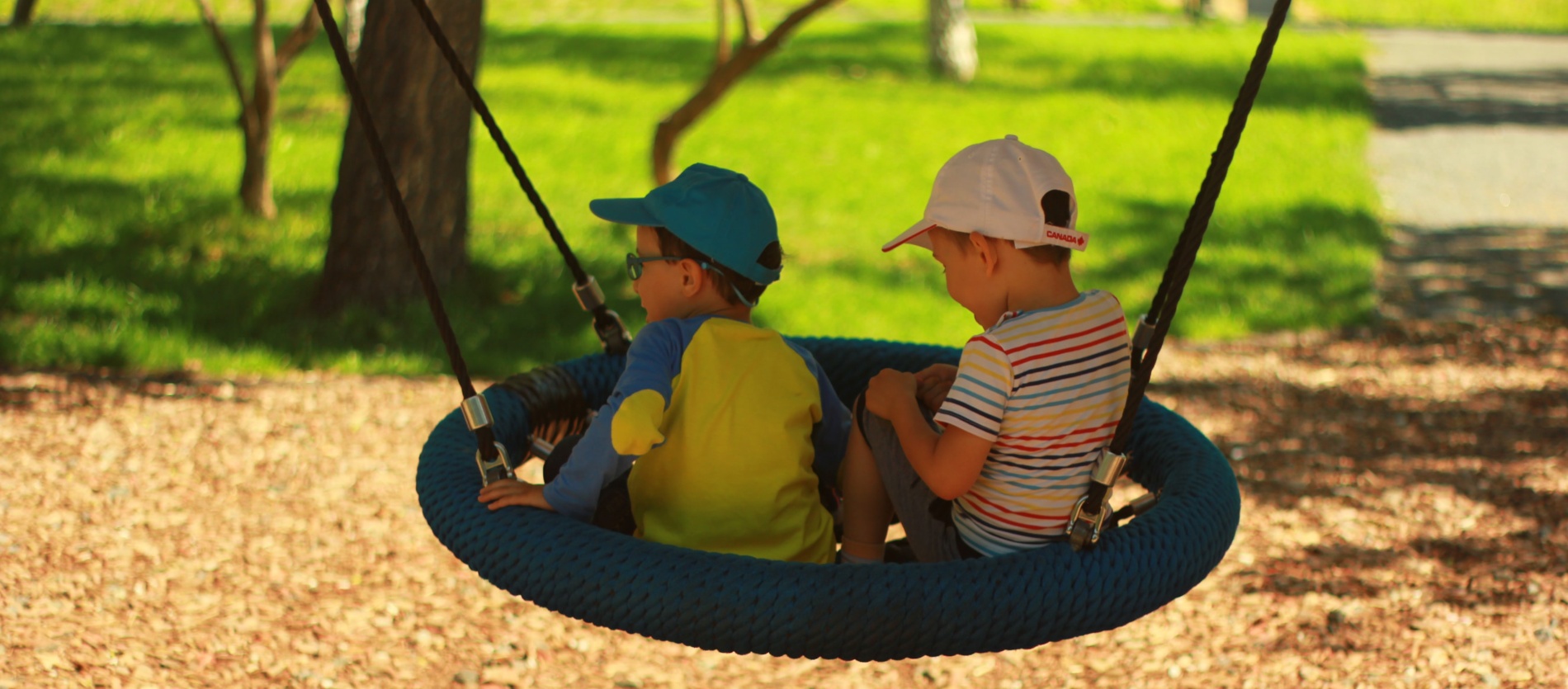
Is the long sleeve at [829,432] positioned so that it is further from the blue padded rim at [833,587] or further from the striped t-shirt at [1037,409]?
the blue padded rim at [833,587]

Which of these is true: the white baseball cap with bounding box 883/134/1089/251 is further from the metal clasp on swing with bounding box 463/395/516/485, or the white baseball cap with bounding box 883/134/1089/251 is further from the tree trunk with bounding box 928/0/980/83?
the tree trunk with bounding box 928/0/980/83

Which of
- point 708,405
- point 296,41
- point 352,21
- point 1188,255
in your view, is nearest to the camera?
point 1188,255

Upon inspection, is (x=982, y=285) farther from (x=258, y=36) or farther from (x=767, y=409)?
(x=258, y=36)

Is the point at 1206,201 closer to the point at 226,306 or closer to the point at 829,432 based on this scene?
the point at 829,432

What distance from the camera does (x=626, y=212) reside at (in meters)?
2.54

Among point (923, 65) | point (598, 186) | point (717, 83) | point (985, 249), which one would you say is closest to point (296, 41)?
point (717, 83)

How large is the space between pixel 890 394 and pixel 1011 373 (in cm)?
26

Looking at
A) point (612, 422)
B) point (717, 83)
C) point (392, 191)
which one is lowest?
point (612, 422)

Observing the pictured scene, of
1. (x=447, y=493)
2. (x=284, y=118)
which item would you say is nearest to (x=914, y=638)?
(x=447, y=493)

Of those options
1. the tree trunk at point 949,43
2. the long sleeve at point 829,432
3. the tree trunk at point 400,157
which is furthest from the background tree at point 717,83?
the tree trunk at point 949,43

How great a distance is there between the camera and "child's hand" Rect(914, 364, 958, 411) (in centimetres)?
262

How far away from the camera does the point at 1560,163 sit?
11.6 m

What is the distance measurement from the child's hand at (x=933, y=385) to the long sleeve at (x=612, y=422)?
47 centimetres

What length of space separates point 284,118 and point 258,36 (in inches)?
148
